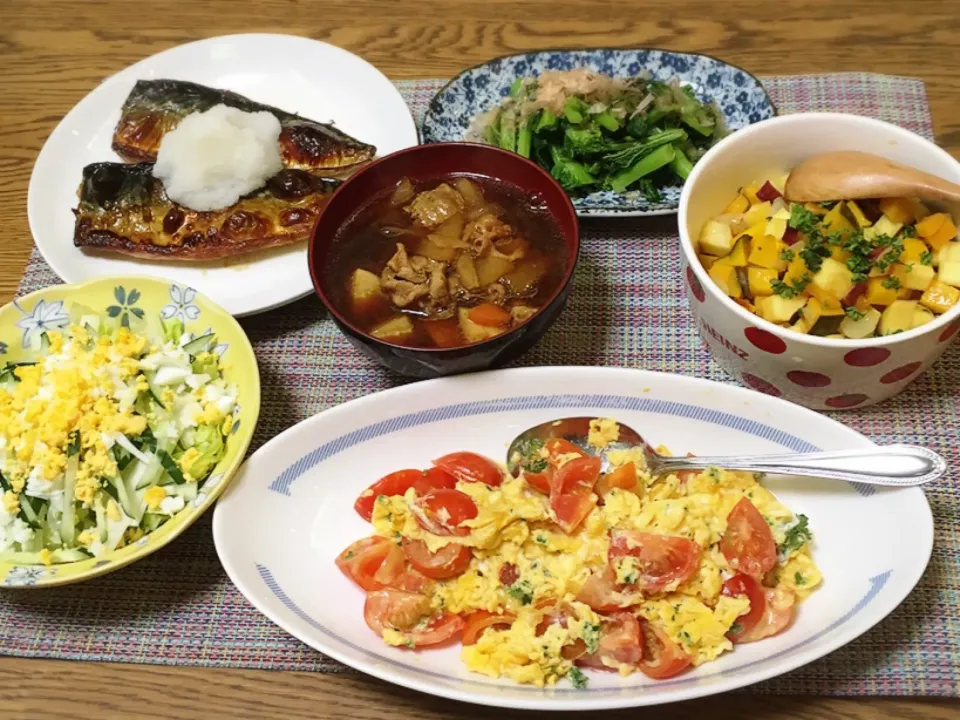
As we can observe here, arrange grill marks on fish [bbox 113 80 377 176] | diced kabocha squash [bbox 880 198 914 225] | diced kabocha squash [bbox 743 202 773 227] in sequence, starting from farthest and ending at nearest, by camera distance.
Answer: grill marks on fish [bbox 113 80 377 176], diced kabocha squash [bbox 743 202 773 227], diced kabocha squash [bbox 880 198 914 225]

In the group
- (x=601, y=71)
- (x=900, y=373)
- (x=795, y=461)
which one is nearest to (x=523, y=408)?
(x=795, y=461)

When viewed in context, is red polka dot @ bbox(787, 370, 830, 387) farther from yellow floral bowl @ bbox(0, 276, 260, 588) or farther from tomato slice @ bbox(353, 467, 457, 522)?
yellow floral bowl @ bbox(0, 276, 260, 588)

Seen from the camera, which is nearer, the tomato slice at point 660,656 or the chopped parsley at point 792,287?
the tomato slice at point 660,656

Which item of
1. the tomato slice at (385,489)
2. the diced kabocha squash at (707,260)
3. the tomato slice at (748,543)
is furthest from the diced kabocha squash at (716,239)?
the tomato slice at (385,489)

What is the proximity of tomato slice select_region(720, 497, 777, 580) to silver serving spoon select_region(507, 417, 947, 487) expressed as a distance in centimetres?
10

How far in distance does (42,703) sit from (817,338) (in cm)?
172

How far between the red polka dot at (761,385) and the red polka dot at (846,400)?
0.37ft

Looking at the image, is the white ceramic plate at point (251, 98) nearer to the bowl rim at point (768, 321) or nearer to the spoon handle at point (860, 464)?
the bowl rim at point (768, 321)

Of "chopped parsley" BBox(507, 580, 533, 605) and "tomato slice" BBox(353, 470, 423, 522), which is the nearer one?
"chopped parsley" BBox(507, 580, 533, 605)

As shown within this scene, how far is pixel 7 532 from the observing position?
1.71 metres

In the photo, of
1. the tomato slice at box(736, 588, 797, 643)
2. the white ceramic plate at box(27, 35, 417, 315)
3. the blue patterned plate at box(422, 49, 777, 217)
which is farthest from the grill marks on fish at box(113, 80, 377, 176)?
the tomato slice at box(736, 588, 797, 643)

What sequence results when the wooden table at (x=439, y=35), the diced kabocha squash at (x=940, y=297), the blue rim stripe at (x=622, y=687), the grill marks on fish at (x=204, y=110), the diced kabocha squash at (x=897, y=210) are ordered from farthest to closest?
the wooden table at (x=439, y=35) < the grill marks on fish at (x=204, y=110) < the diced kabocha squash at (x=897, y=210) < the diced kabocha squash at (x=940, y=297) < the blue rim stripe at (x=622, y=687)

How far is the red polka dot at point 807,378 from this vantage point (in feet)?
5.64

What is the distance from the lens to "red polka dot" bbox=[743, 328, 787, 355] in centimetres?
166
